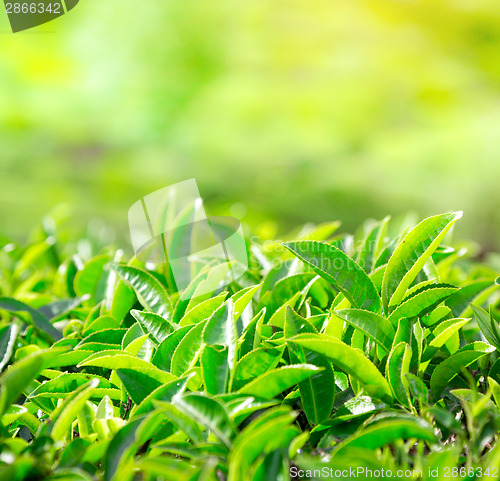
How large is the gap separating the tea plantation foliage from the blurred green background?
13.1 feet

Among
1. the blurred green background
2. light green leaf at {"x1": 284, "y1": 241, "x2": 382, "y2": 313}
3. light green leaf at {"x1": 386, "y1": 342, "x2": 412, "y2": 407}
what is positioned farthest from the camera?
the blurred green background

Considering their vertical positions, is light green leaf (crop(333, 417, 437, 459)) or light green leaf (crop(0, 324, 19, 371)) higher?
light green leaf (crop(0, 324, 19, 371))

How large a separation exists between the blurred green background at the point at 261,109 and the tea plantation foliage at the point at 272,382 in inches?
158

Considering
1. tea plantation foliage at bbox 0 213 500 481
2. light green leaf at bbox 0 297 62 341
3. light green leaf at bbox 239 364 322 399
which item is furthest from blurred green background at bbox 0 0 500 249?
light green leaf at bbox 239 364 322 399

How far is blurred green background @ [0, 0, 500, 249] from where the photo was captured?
5613mm

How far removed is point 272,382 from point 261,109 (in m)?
6.06

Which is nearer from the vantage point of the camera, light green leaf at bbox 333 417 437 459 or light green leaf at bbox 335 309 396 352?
light green leaf at bbox 333 417 437 459

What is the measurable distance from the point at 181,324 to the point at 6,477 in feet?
1.32

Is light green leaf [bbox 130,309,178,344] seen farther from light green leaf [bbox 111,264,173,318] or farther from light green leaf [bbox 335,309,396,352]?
light green leaf [bbox 335,309,396,352]

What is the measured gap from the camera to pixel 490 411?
80cm

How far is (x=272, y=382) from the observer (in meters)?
0.78

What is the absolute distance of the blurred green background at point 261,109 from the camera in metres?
5.61

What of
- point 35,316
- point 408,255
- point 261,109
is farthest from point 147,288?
point 261,109

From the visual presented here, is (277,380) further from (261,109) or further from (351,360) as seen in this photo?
(261,109)
